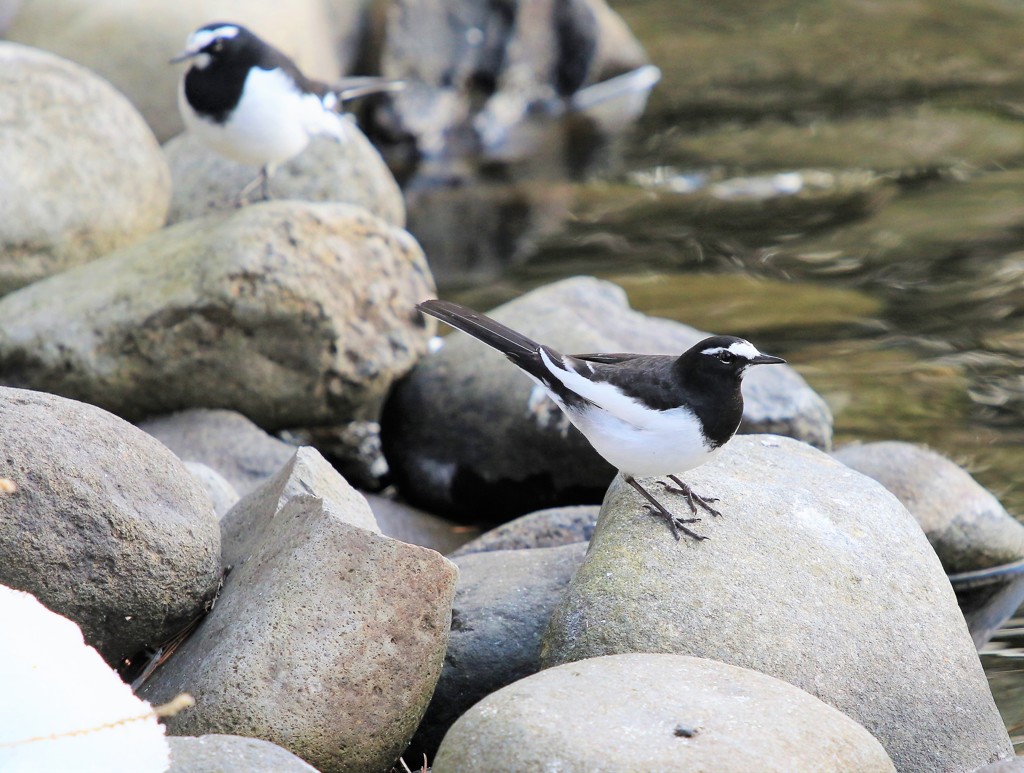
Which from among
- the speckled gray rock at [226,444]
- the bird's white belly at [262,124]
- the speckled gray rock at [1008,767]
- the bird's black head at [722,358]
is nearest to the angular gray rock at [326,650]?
the bird's black head at [722,358]

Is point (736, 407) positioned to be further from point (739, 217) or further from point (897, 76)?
point (897, 76)

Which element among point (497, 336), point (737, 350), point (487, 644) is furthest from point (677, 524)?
point (497, 336)

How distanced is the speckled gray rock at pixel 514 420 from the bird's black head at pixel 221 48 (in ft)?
6.18

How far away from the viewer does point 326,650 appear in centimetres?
367

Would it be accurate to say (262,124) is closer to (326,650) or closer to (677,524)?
(677,524)

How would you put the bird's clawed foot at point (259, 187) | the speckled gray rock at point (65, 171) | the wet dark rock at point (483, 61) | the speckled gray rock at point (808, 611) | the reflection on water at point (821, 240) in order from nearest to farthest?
the speckled gray rock at point (808, 611), the speckled gray rock at point (65, 171), the bird's clawed foot at point (259, 187), the reflection on water at point (821, 240), the wet dark rock at point (483, 61)

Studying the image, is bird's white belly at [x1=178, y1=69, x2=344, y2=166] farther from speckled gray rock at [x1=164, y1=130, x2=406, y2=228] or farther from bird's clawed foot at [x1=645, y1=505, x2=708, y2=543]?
bird's clawed foot at [x1=645, y1=505, x2=708, y2=543]

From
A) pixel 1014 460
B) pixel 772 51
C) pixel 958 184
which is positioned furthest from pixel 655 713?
pixel 772 51

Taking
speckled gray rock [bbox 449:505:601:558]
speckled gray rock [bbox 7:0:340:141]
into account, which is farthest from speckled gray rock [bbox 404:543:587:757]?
speckled gray rock [bbox 7:0:340:141]

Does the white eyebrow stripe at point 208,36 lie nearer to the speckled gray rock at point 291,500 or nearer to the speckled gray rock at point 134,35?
the speckled gray rock at point 291,500

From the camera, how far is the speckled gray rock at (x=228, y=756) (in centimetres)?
302

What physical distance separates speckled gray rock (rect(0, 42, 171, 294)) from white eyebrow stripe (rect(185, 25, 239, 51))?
805mm

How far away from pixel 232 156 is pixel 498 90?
7.65m

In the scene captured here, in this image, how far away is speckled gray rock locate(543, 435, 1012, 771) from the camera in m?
3.98
